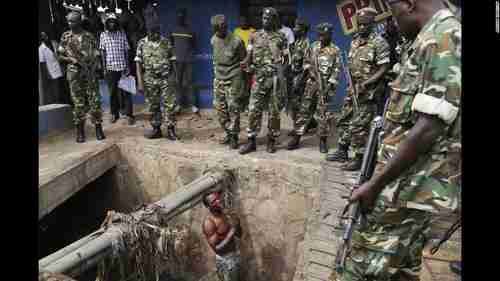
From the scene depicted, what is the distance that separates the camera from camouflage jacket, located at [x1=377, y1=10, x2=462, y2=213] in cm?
162

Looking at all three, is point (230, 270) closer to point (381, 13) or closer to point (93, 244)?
point (93, 244)

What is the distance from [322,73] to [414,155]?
11.8 feet

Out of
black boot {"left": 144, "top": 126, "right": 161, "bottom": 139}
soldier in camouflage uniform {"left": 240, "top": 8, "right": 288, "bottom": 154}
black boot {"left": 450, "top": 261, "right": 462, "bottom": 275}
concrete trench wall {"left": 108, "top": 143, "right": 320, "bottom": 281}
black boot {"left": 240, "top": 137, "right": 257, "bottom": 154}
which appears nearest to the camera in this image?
black boot {"left": 450, "top": 261, "right": 462, "bottom": 275}

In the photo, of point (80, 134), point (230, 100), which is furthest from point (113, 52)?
point (230, 100)

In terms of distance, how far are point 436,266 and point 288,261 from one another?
2.80 metres

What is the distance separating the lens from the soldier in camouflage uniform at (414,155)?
1.63 m

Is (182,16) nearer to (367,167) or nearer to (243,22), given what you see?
(243,22)

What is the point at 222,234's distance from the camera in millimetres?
5359

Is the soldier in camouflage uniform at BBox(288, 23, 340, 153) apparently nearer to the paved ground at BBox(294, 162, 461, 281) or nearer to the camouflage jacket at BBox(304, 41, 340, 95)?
the camouflage jacket at BBox(304, 41, 340, 95)

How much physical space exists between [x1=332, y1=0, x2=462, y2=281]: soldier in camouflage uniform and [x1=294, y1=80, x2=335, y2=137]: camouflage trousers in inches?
132

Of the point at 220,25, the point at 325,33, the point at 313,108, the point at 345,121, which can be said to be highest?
the point at 220,25

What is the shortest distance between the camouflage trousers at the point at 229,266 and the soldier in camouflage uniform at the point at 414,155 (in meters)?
3.64

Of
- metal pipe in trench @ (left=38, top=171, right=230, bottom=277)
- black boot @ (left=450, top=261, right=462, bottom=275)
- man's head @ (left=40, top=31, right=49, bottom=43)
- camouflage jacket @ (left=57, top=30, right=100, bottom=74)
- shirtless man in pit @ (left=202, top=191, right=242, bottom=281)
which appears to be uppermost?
man's head @ (left=40, top=31, right=49, bottom=43)

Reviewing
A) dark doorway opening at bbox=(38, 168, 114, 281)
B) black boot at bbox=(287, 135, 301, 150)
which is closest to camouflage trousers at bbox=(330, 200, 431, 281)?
black boot at bbox=(287, 135, 301, 150)
